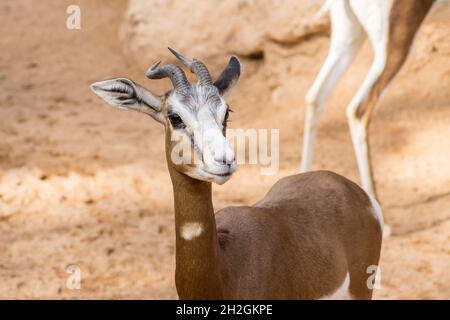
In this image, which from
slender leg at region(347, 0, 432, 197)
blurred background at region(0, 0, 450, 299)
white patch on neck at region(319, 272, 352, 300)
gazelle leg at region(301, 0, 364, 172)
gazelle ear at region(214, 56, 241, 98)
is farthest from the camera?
gazelle leg at region(301, 0, 364, 172)

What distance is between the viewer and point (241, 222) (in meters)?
3.35

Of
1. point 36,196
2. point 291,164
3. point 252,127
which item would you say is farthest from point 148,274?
point 252,127

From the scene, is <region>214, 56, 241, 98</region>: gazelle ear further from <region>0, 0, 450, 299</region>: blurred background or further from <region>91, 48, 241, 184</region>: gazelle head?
<region>0, 0, 450, 299</region>: blurred background

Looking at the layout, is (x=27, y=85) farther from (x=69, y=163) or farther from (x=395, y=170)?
(x=395, y=170)

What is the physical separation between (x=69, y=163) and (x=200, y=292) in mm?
3334

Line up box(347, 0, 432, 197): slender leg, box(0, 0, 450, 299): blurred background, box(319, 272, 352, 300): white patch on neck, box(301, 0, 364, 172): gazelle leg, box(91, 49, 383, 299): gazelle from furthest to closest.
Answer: box(301, 0, 364, 172): gazelle leg
box(347, 0, 432, 197): slender leg
box(0, 0, 450, 299): blurred background
box(319, 272, 352, 300): white patch on neck
box(91, 49, 383, 299): gazelle

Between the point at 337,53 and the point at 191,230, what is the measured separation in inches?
113

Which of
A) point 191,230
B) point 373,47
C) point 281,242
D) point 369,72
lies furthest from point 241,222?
point 373,47

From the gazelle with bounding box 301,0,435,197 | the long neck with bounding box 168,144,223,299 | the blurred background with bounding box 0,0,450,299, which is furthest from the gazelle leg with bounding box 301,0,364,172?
the long neck with bounding box 168,144,223,299

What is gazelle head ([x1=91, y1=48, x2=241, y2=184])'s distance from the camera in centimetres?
283

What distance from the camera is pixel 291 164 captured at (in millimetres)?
6355

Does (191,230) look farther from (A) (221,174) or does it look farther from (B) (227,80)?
(B) (227,80)

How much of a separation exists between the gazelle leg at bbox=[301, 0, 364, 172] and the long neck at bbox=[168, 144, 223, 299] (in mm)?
2768

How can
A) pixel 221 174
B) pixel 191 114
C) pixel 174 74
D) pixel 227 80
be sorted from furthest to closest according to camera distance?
pixel 227 80 < pixel 174 74 < pixel 191 114 < pixel 221 174
